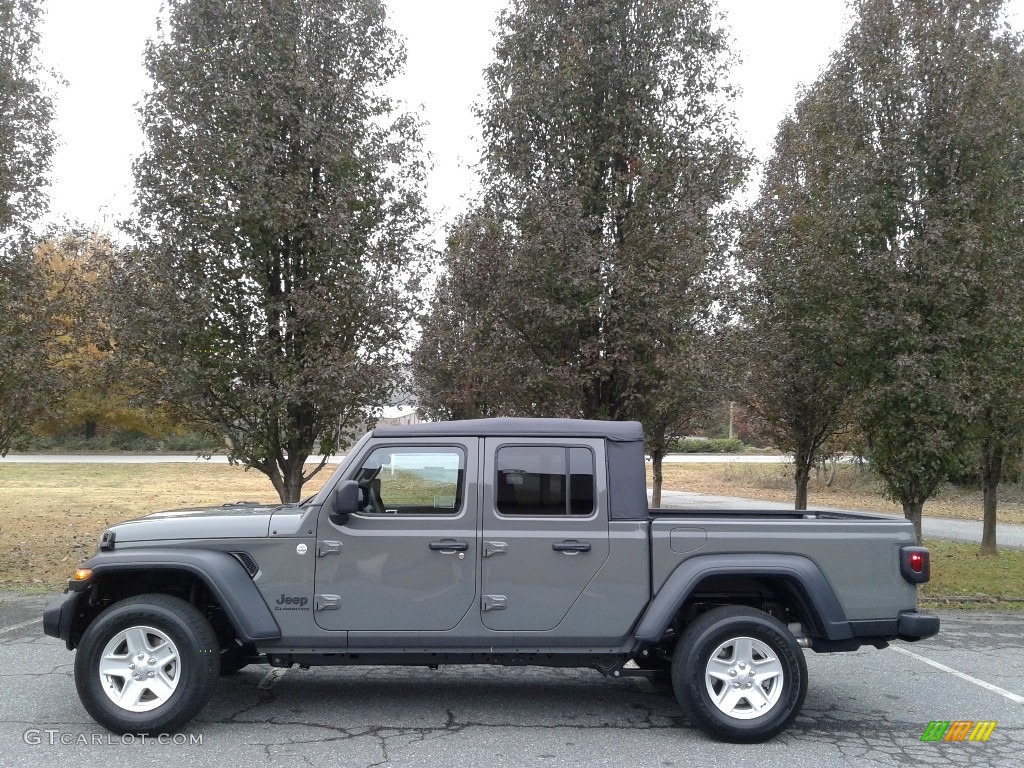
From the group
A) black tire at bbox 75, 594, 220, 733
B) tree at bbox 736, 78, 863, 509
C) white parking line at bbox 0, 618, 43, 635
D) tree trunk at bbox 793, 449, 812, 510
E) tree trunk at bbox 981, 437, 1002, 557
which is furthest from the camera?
tree trunk at bbox 793, 449, 812, 510

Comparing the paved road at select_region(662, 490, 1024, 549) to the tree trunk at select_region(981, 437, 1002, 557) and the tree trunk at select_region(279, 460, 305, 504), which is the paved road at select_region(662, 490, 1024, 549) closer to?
the tree trunk at select_region(981, 437, 1002, 557)

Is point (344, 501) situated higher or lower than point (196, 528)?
higher

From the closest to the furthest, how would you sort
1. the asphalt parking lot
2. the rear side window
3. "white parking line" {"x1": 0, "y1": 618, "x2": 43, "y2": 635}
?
the asphalt parking lot < the rear side window < "white parking line" {"x1": 0, "y1": 618, "x2": 43, "y2": 635}

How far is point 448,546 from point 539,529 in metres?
0.56

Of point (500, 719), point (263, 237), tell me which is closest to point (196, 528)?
point (500, 719)

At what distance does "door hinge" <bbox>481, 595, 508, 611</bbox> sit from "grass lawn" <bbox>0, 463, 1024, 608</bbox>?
724 cm

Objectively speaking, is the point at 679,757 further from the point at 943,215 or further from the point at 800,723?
the point at 943,215

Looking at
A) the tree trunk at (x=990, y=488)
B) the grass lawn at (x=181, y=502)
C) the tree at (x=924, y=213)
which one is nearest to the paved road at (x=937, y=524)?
the grass lawn at (x=181, y=502)

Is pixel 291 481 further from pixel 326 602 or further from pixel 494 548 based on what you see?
pixel 494 548

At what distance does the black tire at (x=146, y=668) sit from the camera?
16.7 feet

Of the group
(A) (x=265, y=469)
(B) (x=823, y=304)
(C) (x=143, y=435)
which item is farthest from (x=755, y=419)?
(C) (x=143, y=435)

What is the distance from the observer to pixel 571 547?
5309 mm

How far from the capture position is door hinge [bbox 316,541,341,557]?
528 centimetres

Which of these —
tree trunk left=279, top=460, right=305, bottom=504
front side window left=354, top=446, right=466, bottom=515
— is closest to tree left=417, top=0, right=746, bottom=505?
tree trunk left=279, top=460, right=305, bottom=504
